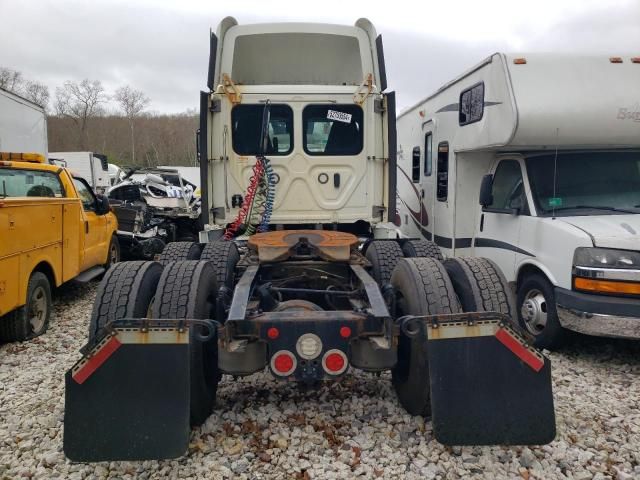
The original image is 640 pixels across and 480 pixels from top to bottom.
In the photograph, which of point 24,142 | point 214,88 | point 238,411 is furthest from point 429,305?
point 24,142

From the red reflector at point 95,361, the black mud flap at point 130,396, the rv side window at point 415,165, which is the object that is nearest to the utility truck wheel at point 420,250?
the black mud flap at point 130,396

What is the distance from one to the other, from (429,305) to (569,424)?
53.2 inches

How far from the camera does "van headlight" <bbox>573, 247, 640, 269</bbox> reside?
4590 millimetres

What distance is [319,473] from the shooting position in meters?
3.09

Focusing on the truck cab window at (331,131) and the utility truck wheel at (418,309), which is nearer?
the utility truck wheel at (418,309)

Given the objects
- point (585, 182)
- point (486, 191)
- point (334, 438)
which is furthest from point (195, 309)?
point (585, 182)

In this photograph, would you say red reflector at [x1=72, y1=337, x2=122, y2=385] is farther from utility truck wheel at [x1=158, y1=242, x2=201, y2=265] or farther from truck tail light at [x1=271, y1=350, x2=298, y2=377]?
utility truck wheel at [x1=158, y1=242, x2=201, y2=265]

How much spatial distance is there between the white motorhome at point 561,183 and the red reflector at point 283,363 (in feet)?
9.75

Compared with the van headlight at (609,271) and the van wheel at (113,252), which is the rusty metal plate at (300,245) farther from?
the van wheel at (113,252)

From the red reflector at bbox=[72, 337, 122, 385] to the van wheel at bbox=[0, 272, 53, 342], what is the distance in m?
3.24

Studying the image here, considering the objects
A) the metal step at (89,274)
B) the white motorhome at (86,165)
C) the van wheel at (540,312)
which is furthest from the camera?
the white motorhome at (86,165)

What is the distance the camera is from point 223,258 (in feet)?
16.2

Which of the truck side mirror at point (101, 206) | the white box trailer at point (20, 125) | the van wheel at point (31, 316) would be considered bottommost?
the van wheel at point (31, 316)

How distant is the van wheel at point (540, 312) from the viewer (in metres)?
5.12
